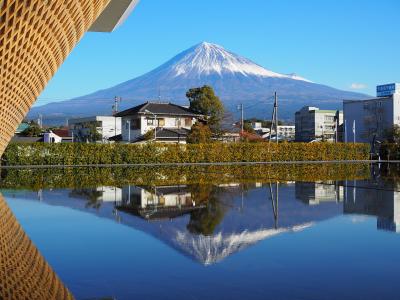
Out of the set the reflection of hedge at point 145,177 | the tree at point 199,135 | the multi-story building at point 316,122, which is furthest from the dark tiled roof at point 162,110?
the multi-story building at point 316,122

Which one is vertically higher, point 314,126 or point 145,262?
point 314,126

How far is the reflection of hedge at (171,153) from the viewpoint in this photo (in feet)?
105

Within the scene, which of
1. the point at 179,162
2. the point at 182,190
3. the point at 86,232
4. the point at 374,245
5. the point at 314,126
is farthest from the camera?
the point at 314,126

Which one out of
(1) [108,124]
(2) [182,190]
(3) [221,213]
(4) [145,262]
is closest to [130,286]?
(4) [145,262]

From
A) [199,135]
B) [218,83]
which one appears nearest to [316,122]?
[199,135]

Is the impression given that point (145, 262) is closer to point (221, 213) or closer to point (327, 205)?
point (221, 213)

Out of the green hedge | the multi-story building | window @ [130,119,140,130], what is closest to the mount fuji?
the multi-story building

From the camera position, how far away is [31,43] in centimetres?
439

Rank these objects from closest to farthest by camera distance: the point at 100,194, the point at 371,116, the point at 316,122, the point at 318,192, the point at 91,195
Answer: the point at 91,195 → the point at 100,194 → the point at 318,192 → the point at 371,116 → the point at 316,122

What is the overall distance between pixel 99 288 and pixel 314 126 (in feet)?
286

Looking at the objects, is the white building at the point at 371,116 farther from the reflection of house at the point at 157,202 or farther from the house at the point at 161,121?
the reflection of house at the point at 157,202

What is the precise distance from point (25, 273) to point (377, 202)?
31.2 ft

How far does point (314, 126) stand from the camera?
3516 inches

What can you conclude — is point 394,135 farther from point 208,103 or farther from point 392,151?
point 208,103
